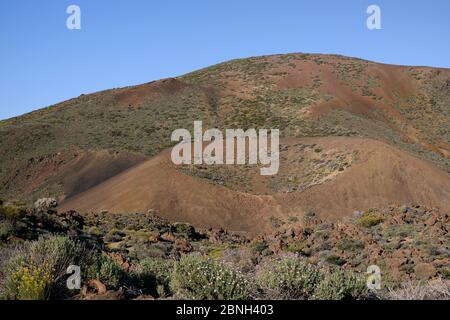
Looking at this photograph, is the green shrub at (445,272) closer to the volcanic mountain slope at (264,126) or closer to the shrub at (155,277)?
the shrub at (155,277)

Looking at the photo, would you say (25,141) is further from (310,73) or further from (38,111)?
(310,73)

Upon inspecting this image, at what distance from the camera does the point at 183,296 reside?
8156mm

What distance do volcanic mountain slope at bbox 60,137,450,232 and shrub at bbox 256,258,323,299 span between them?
2073cm

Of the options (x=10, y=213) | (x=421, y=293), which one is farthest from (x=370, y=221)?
(x=10, y=213)

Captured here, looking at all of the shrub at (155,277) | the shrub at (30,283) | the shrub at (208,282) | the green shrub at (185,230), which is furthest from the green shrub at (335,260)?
the shrub at (30,283)

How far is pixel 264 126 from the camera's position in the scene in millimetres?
50906

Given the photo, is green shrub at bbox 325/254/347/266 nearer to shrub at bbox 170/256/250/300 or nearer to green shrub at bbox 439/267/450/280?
green shrub at bbox 439/267/450/280

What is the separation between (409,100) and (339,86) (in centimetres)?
1087

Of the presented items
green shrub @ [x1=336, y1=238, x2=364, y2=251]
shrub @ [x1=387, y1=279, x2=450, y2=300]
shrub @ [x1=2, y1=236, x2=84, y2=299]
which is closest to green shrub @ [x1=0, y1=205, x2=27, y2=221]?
shrub @ [x1=2, y1=236, x2=84, y2=299]

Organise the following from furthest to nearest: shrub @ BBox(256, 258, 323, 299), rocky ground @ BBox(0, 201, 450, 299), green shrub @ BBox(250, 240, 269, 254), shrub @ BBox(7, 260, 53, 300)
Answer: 1. green shrub @ BBox(250, 240, 269, 254)
2. shrub @ BBox(256, 258, 323, 299)
3. rocky ground @ BBox(0, 201, 450, 299)
4. shrub @ BBox(7, 260, 53, 300)

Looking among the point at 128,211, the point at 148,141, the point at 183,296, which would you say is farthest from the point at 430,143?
the point at 183,296

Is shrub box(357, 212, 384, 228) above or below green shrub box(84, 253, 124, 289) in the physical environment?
below

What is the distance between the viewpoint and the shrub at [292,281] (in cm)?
863

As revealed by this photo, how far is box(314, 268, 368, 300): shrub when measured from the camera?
827 centimetres
